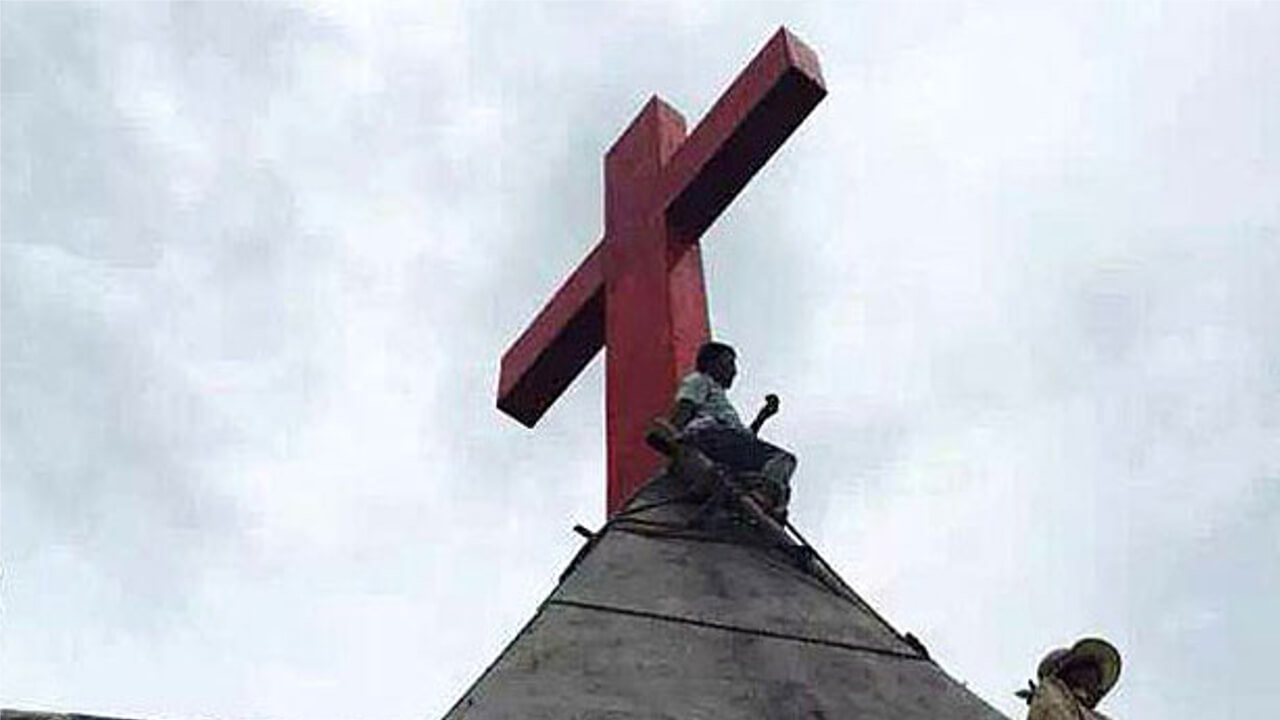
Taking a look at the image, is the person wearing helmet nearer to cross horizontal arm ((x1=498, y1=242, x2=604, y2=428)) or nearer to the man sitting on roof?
the man sitting on roof

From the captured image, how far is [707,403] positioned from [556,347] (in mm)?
1487

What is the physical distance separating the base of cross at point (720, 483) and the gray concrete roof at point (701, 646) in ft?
0.34

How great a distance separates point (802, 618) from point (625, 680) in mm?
816

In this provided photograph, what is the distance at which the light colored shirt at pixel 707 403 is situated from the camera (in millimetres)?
5410

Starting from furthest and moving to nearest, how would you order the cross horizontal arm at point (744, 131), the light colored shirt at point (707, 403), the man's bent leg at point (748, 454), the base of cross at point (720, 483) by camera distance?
1. the cross horizontal arm at point (744, 131)
2. the light colored shirt at point (707, 403)
3. the man's bent leg at point (748, 454)
4. the base of cross at point (720, 483)

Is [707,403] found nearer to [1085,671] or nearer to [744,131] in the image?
[744,131]

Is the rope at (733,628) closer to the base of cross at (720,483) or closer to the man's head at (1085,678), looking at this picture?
the man's head at (1085,678)

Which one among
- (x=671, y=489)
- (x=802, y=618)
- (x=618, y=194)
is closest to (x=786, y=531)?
(x=671, y=489)

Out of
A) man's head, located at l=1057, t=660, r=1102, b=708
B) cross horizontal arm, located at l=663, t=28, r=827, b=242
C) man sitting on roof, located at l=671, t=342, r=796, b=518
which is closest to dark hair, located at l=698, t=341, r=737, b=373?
man sitting on roof, located at l=671, t=342, r=796, b=518

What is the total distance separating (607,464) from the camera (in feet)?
19.4

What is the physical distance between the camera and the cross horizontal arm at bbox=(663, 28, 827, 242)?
6.49 m

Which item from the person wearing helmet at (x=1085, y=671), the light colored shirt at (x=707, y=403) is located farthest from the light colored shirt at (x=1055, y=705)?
the light colored shirt at (x=707, y=403)

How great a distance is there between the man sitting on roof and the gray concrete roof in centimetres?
33

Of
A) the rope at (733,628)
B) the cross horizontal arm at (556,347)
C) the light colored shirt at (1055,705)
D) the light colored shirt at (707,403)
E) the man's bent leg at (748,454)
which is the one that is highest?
the cross horizontal arm at (556,347)
